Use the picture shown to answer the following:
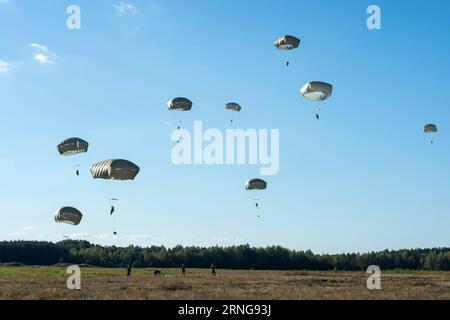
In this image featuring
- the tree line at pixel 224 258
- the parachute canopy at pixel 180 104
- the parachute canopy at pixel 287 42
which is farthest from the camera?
the tree line at pixel 224 258

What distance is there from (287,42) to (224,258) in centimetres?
11365

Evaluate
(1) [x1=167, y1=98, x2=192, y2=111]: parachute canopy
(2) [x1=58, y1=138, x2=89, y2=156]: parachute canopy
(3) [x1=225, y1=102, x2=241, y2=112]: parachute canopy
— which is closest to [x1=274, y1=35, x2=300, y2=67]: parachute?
(3) [x1=225, y1=102, x2=241, y2=112]: parachute canopy

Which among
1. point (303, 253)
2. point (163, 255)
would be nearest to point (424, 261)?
point (303, 253)

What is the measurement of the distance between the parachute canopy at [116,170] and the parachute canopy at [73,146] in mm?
4814

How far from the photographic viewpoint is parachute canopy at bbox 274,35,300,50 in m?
59.5

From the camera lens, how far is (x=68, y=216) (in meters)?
59.3

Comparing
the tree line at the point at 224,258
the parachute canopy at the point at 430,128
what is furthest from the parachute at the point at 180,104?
the tree line at the point at 224,258

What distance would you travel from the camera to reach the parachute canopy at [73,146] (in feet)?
185

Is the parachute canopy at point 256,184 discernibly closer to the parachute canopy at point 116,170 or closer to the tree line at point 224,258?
the parachute canopy at point 116,170

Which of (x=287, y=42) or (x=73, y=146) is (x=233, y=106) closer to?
(x=287, y=42)

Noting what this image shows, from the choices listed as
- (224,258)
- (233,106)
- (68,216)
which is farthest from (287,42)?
(224,258)

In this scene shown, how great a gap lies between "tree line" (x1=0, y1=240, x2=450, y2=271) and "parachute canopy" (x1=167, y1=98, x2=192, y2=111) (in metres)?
102
